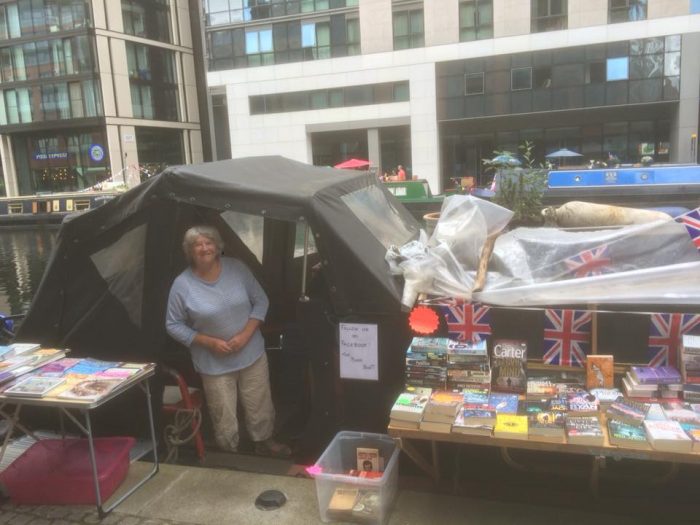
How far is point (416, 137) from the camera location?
3209cm

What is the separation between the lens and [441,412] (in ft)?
9.95

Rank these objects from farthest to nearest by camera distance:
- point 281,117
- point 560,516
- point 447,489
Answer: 1. point 281,117
2. point 447,489
3. point 560,516

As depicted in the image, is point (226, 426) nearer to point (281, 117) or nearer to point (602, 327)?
point (602, 327)

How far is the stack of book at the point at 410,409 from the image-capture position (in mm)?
3020

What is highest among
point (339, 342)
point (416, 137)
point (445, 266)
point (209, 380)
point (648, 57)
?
point (648, 57)

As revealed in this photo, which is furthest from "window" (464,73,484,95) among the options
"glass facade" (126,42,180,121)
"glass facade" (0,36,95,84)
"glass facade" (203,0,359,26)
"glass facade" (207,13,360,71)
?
"glass facade" (0,36,95,84)

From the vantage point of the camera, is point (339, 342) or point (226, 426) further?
point (226, 426)

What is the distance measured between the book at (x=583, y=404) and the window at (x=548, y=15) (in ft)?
98.7

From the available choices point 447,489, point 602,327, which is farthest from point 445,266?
point 447,489

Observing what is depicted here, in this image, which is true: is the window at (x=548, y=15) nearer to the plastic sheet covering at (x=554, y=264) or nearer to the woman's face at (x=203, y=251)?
the plastic sheet covering at (x=554, y=264)

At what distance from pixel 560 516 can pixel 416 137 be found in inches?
1190

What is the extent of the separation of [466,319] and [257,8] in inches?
1367

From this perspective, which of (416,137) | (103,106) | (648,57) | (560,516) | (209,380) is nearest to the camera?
(560,516)

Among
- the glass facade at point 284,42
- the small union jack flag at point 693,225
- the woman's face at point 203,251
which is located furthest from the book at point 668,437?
the glass facade at point 284,42
